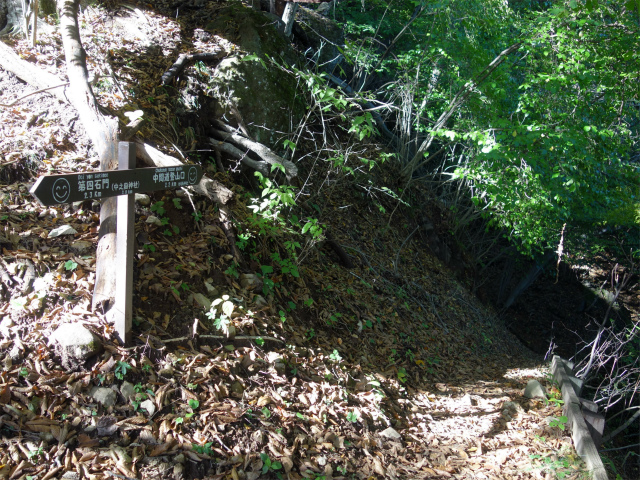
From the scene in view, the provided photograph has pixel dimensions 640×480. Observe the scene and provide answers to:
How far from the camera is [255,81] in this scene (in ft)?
19.2

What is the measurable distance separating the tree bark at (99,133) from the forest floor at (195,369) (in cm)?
20

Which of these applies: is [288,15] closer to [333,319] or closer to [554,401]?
[333,319]

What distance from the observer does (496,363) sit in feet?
23.3

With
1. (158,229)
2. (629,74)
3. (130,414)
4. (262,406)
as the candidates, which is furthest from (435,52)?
(130,414)

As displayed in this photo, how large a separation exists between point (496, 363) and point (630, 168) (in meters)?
4.03

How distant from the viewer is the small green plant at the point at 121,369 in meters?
2.94

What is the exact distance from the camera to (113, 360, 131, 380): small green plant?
2939mm


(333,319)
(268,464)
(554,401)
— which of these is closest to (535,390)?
(554,401)

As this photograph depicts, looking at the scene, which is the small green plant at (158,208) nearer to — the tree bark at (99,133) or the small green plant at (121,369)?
the tree bark at (99,133)

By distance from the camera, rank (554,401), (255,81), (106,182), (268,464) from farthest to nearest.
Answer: (255,81)
(554,401)
(268,464)
(106,182)

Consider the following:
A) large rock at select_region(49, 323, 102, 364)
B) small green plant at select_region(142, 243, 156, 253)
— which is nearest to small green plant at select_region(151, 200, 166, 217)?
small green plant at select_region(142, 243, 156, 253)

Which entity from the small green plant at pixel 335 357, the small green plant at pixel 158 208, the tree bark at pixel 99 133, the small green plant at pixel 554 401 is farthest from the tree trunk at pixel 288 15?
the small green plant at pixel 554 401

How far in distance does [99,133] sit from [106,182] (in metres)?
1.07

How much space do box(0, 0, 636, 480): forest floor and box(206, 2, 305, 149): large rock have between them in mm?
756
